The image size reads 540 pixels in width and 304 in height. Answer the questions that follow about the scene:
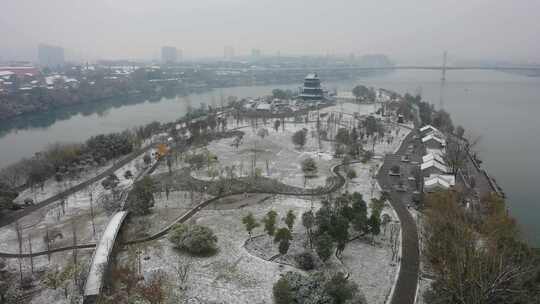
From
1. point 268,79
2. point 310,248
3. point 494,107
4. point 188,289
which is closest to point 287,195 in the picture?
point 310,248

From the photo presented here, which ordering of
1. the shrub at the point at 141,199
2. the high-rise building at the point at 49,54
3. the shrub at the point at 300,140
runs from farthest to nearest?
the high-rise building at the point at 49,54, the shrub at the point at 300,140, the shrub at the point at 141,199

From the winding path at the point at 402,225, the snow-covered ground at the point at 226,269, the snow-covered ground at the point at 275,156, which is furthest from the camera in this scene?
the snow-covered ground at the point at 275,156

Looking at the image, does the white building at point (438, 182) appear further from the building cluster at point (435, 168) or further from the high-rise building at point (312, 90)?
the high-rise building at point (312, 90)

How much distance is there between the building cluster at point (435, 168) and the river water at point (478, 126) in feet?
8.64

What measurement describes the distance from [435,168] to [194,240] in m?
10.8

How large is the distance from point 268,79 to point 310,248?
6207cm

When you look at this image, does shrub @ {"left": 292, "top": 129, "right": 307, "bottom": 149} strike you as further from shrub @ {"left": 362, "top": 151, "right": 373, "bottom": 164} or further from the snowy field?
the snowy field

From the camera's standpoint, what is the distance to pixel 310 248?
10.4m

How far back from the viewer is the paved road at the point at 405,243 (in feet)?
28.4

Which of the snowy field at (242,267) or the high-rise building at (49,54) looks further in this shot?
the high-rise building at (49,54)

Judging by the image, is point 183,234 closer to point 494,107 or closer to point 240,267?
point 240,267

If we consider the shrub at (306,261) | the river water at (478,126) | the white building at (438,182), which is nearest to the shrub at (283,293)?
the shrub at (306,261)

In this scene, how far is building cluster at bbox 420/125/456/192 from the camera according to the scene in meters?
14.2

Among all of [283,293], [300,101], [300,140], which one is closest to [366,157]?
[300,140]
